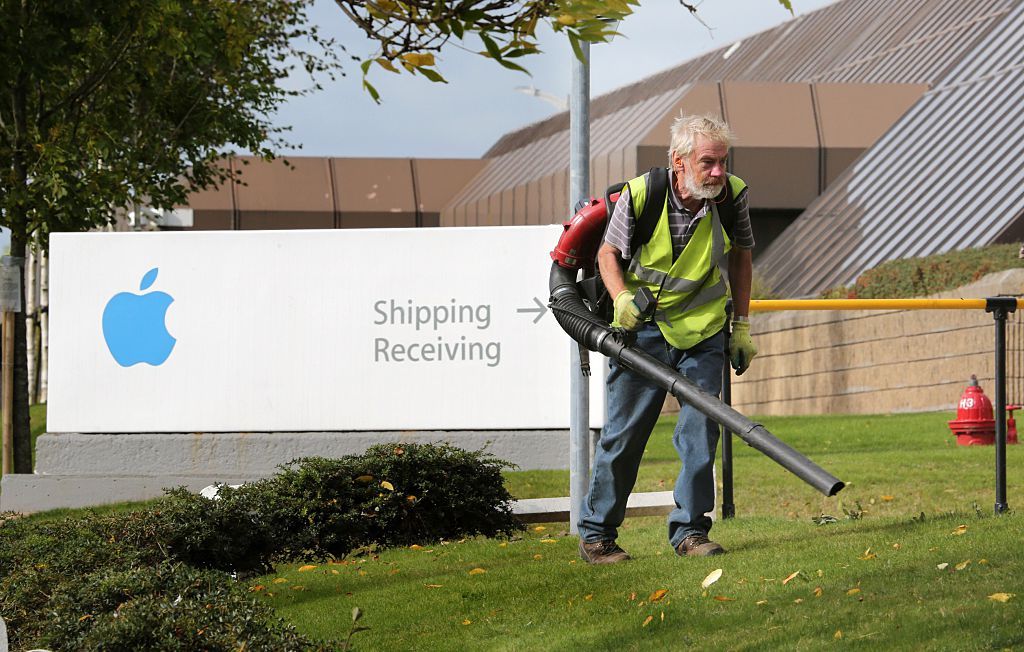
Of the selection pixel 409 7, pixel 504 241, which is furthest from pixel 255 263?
→ pixel 409 7

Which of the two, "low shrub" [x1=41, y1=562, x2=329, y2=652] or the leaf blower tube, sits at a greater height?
the leaf blower tube

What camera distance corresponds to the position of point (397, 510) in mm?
7984

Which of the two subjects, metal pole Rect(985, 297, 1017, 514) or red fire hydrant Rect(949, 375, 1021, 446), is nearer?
metal pole Rect(985, 297, 1017, 514)

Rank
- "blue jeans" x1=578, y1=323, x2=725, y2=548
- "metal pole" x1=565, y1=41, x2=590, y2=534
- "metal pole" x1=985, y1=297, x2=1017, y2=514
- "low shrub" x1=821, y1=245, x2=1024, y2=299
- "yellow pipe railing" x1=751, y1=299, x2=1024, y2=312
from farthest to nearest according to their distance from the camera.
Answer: "low shrub" x1=821, y1=245, x2=1024, y2=299
"metal pole" x1=565, y1=41, x2=590, y2=534
"yellow pipe railing" x1=751, y1=299, x2=1024, y2=312
"metal pole" x1=985, y1=297, x2=1017, y2=514
"blue jeans" x1=578, y1=323, x2=725, y2=548

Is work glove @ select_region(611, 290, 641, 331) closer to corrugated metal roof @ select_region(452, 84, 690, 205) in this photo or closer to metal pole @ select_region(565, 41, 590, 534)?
metal pole @ select_region(565, 41, 590, 534)

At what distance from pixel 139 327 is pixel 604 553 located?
7.63m

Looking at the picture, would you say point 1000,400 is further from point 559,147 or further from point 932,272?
point 559,147

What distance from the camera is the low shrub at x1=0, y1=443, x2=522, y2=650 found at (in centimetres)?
490

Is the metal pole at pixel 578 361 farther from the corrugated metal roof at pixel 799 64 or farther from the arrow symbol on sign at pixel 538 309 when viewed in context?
the corrugated metal roof at pixel 799 64

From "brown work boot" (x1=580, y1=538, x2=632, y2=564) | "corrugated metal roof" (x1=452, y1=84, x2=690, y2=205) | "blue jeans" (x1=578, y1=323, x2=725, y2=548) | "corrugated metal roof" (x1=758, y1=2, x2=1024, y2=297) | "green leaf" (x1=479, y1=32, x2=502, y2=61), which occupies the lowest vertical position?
"brown work boot" (x1=580, y1=538, x2=632, y2=564)

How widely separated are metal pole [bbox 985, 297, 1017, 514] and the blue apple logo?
768 cm

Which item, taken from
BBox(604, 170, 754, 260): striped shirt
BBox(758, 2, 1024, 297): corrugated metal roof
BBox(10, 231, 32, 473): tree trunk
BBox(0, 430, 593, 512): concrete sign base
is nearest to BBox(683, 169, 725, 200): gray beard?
BBox(604, 170, 754, 260): striped shirt

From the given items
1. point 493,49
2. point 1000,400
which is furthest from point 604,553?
point 493,49

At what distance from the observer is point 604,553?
604 centimetres
